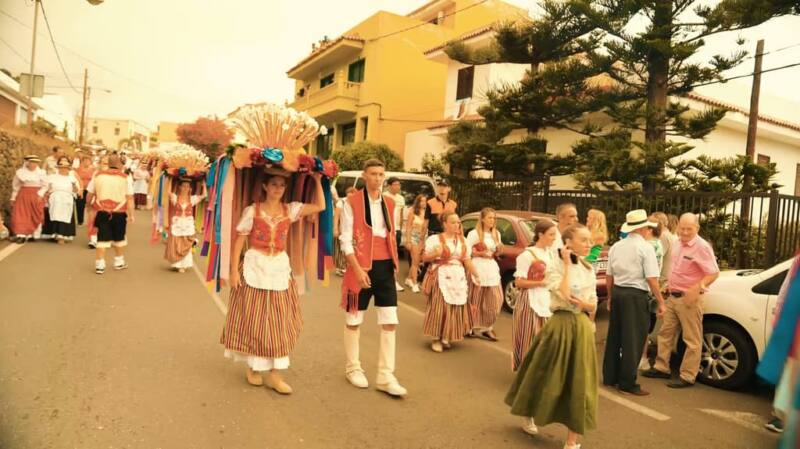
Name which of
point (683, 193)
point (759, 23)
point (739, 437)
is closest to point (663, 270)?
point (739, 437)

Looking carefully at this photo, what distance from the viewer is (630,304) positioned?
5.92 metres

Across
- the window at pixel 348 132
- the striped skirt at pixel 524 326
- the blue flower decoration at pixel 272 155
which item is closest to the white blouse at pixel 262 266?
the blue flower decoration at pixel 272 155

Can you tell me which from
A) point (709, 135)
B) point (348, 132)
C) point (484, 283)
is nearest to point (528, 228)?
point (484, 283)

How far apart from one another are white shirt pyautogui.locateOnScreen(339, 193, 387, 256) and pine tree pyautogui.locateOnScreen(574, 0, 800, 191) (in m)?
8.85

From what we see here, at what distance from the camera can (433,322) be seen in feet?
23.2

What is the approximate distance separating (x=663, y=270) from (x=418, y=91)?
947 inches

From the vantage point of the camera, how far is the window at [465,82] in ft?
77.6

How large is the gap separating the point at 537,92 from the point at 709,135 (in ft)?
21.8

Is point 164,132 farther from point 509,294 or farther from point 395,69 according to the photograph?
point 509,294

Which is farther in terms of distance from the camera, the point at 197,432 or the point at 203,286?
the point at 203,286

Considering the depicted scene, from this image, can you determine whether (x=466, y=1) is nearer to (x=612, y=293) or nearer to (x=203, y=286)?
(x=203, y=286)

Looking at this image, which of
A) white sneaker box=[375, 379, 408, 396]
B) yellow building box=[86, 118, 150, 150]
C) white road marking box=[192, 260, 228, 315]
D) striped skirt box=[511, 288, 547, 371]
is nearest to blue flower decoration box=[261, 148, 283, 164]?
white sneaker box=[375, 379, 408, 396]

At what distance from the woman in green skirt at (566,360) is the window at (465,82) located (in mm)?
19861

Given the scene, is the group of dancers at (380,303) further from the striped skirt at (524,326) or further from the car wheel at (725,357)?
the car wheel at (725,357)
